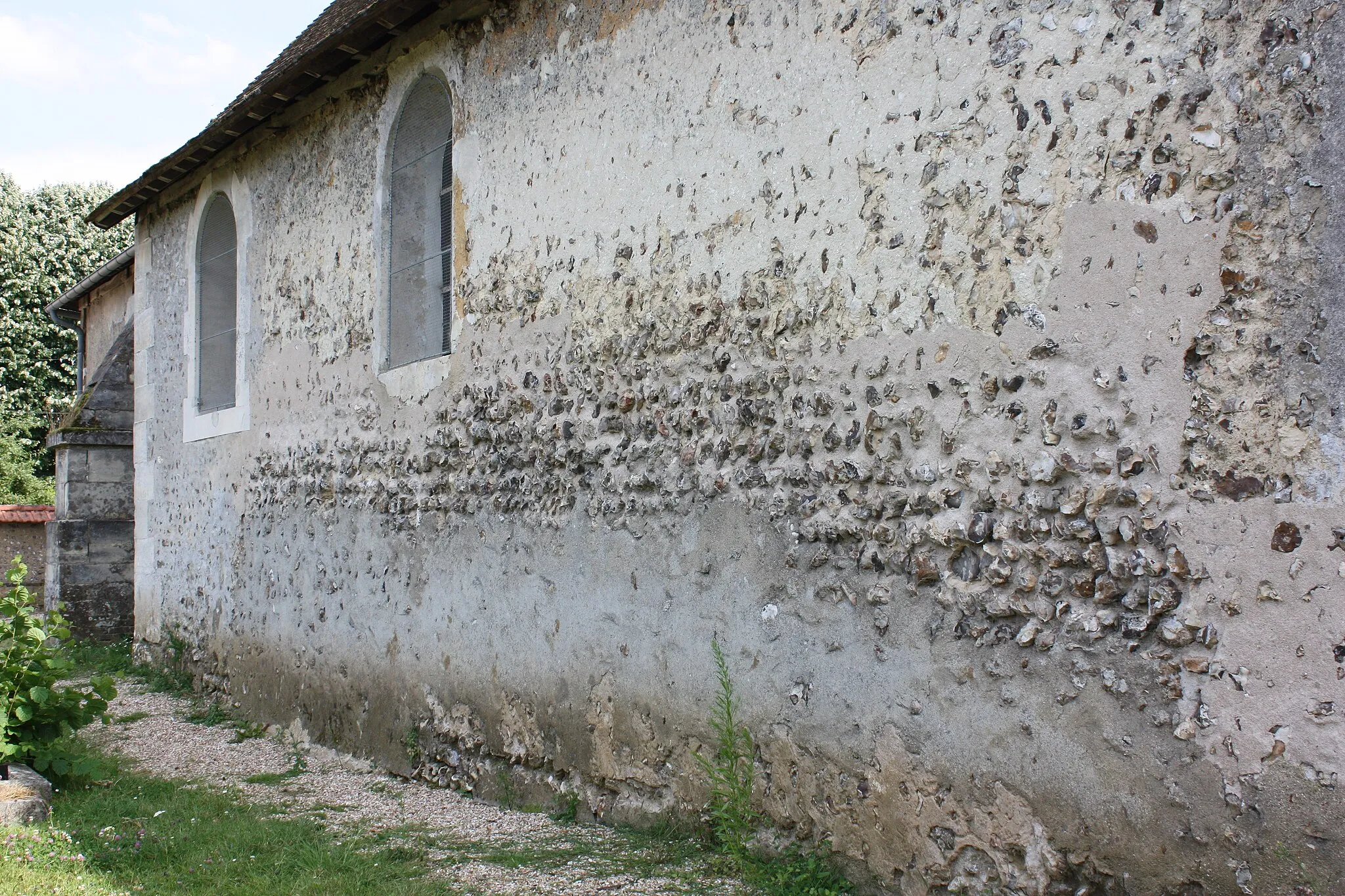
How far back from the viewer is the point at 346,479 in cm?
642

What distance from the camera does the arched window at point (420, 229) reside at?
6.16m

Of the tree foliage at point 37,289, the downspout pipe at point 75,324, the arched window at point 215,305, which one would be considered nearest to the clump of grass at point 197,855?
the arched window at point 215,305

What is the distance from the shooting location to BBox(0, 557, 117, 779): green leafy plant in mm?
5152

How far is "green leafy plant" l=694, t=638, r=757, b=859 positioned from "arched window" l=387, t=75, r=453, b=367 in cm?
305

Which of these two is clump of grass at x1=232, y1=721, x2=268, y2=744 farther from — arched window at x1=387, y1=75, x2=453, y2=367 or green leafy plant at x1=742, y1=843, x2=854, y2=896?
green leafy plant at x1=742, y1=843, x2=854, y2=896

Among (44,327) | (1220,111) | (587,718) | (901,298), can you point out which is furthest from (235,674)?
(44,327)

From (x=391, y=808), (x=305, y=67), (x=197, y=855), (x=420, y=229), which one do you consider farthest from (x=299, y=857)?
(x=305, y=67)

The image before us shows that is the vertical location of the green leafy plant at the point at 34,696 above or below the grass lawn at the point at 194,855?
above

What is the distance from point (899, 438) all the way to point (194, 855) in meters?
3.30

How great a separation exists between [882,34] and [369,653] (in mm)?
4410

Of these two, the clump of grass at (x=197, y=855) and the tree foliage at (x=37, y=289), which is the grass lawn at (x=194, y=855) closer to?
the clump of grass at (x=197, y=855)

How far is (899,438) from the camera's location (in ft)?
11.5

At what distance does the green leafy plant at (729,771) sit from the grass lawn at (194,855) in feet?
3.44

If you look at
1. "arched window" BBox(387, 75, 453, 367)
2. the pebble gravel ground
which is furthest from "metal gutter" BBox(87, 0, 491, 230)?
the pebble gravel ground
